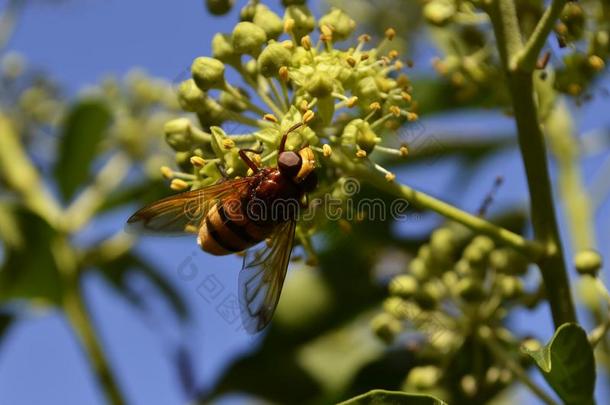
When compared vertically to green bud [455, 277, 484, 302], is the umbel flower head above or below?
above

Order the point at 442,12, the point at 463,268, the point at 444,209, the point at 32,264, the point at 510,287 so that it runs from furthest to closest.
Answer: the point at 32,264
the point at 463,268
the point at 510,287
the point at 442,12
the point at 444,209

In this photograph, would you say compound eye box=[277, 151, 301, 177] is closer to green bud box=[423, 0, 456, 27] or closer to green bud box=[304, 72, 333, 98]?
green bud box=[304, 72, 333, 98]

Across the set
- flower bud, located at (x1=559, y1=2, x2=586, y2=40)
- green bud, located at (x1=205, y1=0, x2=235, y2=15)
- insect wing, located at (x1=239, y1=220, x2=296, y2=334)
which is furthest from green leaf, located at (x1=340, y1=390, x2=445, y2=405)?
green bud, located at (x1=205, y1=0, x2=235, y2=15)

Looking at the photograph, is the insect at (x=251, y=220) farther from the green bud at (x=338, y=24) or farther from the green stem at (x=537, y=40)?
the green stem at (x=537, y=40)

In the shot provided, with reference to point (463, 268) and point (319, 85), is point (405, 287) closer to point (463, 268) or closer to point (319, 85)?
point (463, 268)

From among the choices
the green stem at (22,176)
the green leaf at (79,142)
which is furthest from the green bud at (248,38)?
the green stem at (22,176)

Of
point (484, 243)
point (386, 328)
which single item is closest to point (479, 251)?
point (484, 243)

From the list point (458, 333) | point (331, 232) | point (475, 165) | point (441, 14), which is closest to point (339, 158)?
point (331, 232)

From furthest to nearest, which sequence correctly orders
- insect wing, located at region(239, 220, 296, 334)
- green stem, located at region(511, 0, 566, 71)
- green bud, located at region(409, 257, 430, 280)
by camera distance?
1. green bud, located at region(409, 257, 430, 280)
2. insect wing, located at region(239, 220, 296, 334)
3. green stem, located at region(511, 0, 566, 71)
